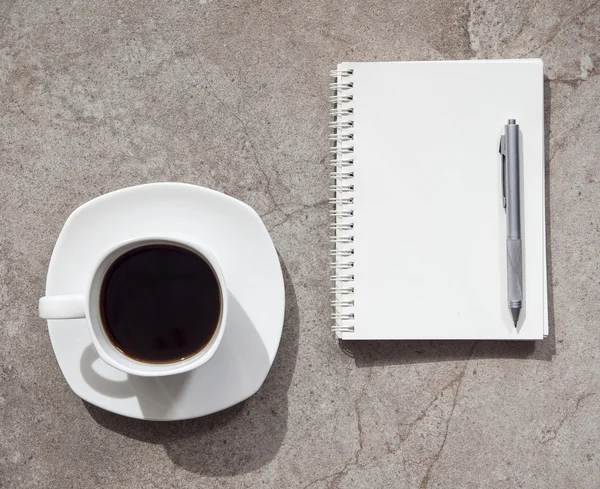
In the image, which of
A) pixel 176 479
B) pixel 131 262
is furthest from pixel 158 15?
pixel 176 479

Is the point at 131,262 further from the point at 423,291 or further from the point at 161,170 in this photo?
the point at 423,291

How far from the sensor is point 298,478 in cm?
76

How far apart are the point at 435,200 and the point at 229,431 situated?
0.38m

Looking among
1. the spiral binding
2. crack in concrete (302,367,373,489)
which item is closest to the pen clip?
the spiral binding

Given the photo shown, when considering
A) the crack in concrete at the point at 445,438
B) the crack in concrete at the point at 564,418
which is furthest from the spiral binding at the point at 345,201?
the crack in concrete at the point at 564,418

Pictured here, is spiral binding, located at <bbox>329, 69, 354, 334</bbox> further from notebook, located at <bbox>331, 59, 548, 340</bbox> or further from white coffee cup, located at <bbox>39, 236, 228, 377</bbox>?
white coffee cup, located at <bbox>39, 236, 228, 377</bbox>

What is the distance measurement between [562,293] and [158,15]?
611 millimetres

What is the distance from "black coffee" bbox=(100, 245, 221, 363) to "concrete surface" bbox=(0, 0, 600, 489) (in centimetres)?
14

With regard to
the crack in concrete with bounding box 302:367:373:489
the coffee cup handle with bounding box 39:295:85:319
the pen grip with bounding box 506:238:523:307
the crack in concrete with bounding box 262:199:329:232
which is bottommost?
the crack in concrete with bounding box 302:367:373:489

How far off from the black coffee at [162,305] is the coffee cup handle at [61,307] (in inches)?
1.3

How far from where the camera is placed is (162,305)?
2.12ft

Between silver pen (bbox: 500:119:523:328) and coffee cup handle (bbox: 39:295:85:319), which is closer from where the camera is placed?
coffee cup handle (bbox: 39:295:85:319)

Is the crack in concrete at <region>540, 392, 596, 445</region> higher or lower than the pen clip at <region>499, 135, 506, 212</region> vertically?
lower

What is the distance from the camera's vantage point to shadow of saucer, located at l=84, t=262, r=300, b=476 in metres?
0.76
